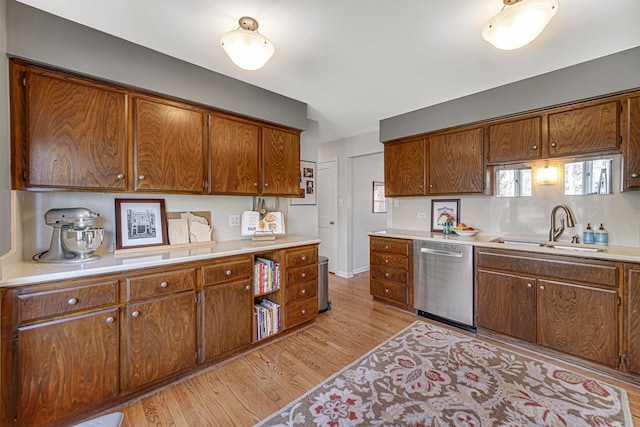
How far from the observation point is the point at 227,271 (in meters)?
2.13

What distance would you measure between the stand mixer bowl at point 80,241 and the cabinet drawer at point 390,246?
2811mm

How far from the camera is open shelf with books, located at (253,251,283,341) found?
2.36 meters

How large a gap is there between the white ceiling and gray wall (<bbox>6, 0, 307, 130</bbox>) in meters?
0.06

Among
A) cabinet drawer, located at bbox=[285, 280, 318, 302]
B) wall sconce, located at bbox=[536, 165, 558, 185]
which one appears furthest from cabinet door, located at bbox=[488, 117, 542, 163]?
cabinet drawer, located at bbox=[285, 280, 318, 302]

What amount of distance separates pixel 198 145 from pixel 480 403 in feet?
9.38

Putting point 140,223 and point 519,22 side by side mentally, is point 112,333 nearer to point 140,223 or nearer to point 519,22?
point 140,223

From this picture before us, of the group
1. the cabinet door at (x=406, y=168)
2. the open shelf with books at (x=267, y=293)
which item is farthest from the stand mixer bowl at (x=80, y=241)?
the cabinet door at (x=406, y=168)

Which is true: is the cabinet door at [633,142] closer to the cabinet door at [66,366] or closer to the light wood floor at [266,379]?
the light wood floor at [266,379]

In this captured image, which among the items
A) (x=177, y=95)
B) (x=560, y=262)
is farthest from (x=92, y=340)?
(x=560, y=262)

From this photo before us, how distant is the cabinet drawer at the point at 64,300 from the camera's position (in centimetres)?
138

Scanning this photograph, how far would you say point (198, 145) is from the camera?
88.6 inches

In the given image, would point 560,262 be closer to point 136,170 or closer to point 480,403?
point 480,403

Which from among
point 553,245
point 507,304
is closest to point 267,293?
point 507,304

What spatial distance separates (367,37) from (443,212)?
7.83 ft
